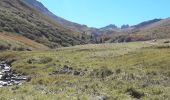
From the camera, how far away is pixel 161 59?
46.4 metres

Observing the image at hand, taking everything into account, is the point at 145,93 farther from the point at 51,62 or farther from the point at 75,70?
the point at 51,62

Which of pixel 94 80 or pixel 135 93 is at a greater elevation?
pixel 94 80

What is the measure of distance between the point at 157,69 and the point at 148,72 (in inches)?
87.5

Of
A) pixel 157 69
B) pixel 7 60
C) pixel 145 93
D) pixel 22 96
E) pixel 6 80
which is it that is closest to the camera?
pixel 22 96

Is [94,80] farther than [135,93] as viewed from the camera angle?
Yes

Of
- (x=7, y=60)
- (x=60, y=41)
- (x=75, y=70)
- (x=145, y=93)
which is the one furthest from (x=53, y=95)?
(x=60, y=41)

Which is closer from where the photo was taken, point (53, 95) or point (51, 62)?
point (53, 95)

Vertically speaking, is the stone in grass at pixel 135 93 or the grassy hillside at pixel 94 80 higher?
the grassy hillside at pixel 94 80

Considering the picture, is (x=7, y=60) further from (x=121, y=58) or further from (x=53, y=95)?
(x=53, y=95)

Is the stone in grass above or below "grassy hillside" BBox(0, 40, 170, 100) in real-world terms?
below

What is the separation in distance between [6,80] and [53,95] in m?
16.1

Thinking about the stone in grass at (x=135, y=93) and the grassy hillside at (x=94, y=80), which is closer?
the grassy hillside at (x=94, y=80)

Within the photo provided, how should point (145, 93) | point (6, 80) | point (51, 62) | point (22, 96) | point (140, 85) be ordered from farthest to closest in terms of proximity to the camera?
1. point (51, 62)
2. point (6, 80)
3. point (140, 85)
4. point (145, 93)
5. point (22, 96)

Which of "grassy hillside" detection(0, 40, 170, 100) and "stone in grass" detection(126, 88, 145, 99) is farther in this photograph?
"stone in grass" detection(126, 88, 145, 99)
